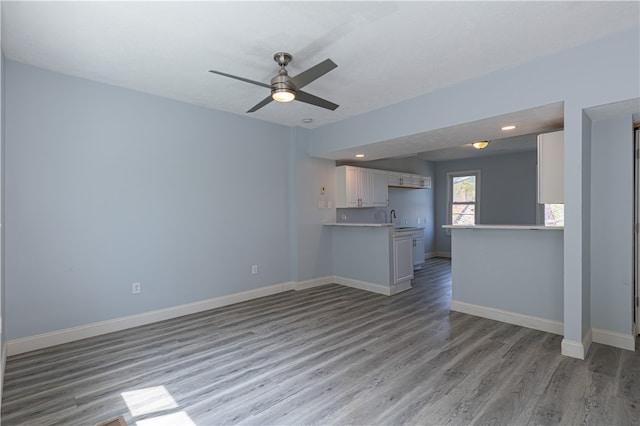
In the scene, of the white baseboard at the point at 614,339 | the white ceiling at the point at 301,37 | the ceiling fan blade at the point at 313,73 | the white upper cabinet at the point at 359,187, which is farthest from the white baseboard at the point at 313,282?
the white baseboard at the point at 614,339

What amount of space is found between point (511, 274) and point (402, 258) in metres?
1.73

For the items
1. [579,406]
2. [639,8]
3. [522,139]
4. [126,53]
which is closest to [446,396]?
[579,406]

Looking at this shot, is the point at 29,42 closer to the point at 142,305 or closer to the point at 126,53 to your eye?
the point at 126,53

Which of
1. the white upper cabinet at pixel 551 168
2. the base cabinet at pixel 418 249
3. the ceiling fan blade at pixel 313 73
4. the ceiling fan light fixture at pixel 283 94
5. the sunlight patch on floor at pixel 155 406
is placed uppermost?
the ceiling fan blade at pixel 313 73

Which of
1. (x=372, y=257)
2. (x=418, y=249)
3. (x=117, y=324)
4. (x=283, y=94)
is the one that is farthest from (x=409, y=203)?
(x=117, y=324)

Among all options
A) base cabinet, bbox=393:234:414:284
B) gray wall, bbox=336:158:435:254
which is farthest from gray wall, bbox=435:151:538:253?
base cabinet, bbox=393:234:414:284

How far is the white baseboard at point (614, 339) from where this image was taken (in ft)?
9.40

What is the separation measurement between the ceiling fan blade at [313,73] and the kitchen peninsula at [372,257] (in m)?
2.83

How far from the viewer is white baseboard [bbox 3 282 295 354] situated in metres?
2.97

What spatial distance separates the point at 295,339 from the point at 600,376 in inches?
98.2

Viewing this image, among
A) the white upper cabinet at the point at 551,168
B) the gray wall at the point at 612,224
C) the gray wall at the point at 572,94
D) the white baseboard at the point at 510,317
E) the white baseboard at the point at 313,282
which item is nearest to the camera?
the gray wall at the point at 572,94

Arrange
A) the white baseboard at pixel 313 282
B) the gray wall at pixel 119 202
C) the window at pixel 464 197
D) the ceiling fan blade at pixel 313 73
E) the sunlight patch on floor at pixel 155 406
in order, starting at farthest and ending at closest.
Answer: the window at pixel 464 197, the white baseboard at pixel 313 282, the gray wall at pixel 119 202, the ceiling fan blade at pixel 313 73, the sunlight patch on floor at pixel 155 406

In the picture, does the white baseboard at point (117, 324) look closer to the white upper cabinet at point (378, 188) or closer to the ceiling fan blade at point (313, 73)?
the white upper cabinet at point (378, 188)

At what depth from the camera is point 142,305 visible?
3.67 m
